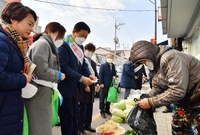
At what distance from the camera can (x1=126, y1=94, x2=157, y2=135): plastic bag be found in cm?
225

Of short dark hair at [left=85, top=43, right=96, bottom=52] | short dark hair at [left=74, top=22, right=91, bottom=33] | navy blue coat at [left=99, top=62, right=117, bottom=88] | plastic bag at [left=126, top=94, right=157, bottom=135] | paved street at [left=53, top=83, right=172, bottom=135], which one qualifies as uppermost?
short dark hair at [left=74, top=22, right=91, bottom=33]

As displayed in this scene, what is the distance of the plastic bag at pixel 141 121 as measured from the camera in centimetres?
225

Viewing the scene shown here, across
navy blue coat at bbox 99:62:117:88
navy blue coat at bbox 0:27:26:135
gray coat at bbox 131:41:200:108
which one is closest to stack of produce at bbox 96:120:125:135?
gray coat at bbox 131:41:200:108

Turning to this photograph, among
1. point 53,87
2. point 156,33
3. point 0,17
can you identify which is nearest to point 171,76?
point 53,87

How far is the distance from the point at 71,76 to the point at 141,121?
1228mm

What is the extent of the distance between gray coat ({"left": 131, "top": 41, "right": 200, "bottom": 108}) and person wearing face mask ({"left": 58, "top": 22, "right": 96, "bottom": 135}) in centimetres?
113

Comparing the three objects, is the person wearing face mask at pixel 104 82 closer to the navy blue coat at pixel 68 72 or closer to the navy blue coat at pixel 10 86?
the navy blue coat at pixel 68 72

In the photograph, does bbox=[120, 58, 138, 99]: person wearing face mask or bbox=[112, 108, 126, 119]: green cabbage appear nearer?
bbox=[112, 108, 126, 119]: green cabbage

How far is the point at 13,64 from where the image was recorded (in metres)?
1.63

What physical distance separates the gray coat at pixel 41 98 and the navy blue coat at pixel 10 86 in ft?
0.87

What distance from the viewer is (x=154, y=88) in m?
2.44

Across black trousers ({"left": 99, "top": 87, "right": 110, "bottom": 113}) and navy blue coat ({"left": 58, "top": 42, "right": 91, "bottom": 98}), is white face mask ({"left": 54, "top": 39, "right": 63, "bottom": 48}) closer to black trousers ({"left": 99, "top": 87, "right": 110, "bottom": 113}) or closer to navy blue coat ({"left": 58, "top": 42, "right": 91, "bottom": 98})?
navy blue coat ({"left": 58, "top": 42, "right": 91, "bottom": 98})

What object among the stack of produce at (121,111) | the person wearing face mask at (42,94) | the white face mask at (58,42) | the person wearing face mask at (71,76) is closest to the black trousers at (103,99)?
the stack of produce at (121,111)

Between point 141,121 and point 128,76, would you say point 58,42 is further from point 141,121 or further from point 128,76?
point 128,76
